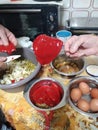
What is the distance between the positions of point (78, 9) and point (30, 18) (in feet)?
1.08

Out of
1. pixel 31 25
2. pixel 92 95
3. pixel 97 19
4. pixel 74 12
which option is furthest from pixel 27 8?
pixel 92 95

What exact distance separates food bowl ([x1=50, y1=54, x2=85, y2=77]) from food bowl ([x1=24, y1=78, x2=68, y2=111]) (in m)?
0.09

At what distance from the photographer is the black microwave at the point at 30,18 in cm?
96

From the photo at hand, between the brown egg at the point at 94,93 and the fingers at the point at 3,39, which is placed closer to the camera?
the brown egg at the point at 94,93

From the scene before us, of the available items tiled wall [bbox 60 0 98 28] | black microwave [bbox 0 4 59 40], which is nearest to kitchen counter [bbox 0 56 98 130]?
black microwave [bbox 0 4 59 40]

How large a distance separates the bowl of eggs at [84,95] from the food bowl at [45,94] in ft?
0.12

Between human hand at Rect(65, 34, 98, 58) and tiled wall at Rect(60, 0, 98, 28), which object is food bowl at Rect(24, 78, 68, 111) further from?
tiled wall at Rect(60, 0, 98, 28)

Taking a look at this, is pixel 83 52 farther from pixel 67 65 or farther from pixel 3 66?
pixel 3 66

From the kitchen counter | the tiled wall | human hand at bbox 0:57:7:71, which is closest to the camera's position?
the kitchen counter

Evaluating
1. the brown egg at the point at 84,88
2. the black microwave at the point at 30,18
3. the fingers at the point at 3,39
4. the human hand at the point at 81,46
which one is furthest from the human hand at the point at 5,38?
the brown egg at the point at 84,88

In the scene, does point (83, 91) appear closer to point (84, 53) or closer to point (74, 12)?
point (84, 53)

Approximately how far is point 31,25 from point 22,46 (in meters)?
0.15

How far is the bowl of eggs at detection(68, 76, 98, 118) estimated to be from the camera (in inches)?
27.6

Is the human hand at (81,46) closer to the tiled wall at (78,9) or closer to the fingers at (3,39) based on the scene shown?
the fingers at (3,39)
